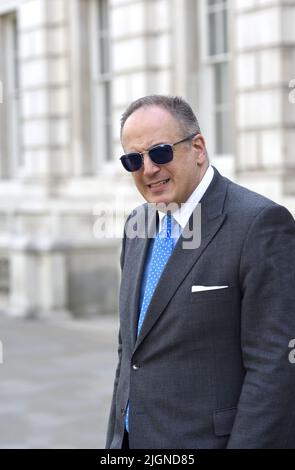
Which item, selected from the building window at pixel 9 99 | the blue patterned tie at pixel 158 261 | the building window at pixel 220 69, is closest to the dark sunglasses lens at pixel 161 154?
the blue patterned tie at pixel 158 261

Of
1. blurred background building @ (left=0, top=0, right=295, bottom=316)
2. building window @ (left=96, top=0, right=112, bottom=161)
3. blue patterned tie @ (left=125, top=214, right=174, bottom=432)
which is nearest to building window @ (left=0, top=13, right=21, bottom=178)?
blurred background building @ (left=0, top=0, right=295, bottom=316)

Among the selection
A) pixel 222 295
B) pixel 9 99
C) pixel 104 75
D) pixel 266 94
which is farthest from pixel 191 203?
pixel 9 99

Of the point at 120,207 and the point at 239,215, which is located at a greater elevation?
the point at 239,215

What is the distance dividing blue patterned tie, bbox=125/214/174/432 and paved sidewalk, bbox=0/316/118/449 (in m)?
3.96

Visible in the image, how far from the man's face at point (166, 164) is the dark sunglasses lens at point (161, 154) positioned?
1cm

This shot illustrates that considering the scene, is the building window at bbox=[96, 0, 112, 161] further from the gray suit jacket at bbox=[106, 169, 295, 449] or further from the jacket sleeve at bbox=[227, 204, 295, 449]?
the jacket sleeve at bbox=[227, 204, 295, 449]

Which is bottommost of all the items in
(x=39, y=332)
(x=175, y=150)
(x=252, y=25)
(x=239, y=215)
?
(x=39, y=332)

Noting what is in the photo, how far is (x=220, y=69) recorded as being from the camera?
13.1 metres

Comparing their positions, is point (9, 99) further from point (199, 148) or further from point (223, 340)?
point (223, 340)

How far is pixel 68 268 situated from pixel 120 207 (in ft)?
4.37

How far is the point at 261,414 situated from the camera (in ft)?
8.74

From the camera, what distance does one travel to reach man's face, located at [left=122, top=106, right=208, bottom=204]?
2.86 meters
